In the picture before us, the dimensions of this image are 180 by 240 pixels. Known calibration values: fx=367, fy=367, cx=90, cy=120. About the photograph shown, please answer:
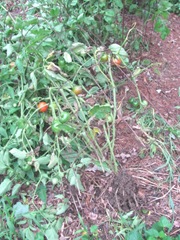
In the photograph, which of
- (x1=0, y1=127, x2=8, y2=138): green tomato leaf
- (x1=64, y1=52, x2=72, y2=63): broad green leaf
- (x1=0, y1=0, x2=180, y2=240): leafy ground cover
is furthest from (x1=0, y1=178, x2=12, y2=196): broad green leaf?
(x1=64, y1=52, x2=72, y2=63): broad green leaf

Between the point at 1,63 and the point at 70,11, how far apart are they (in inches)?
23.0

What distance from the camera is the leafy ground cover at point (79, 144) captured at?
1822mm

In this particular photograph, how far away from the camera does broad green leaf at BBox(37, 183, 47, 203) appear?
6.29ft

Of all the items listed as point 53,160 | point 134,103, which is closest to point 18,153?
point 53,160

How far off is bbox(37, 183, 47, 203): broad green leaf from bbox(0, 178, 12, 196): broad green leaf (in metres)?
0.15

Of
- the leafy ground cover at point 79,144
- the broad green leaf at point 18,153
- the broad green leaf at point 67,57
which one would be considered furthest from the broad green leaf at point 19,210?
the broad green leaf at point 67,57

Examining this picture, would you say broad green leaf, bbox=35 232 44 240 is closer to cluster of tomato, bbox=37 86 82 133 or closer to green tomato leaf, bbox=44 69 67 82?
cluster of tomato, bbox=37 86 82 133

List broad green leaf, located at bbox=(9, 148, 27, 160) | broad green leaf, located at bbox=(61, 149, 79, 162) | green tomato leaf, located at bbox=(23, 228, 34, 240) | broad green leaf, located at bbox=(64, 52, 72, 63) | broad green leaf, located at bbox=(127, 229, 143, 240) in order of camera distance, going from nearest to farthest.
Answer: broad green leaf, located at bbox=(127, 229, 143, 240), green tomato leaf, located at bbox=(23, 228, 34, 240), broad green leaf, located at bbox=(9, 148, 27, 160), broad green leaf, located at bbox=(61, 149, 79, 162), broad green leaf, located at bbox=(64, 52, 72, 63)

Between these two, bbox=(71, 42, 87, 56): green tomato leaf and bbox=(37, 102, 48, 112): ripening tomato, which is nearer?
bbox=(37, 102, 48, 112): ripening tomato

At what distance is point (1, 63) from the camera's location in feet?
7.89

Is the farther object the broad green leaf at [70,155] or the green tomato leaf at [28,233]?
the broad green leaf at [70,155]

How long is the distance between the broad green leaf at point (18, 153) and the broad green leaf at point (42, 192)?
196 mm

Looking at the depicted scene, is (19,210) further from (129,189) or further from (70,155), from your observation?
(129,189)

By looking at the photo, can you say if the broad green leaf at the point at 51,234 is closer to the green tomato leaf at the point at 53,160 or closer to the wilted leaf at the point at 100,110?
the green tomato leaf at the point at 53,160
